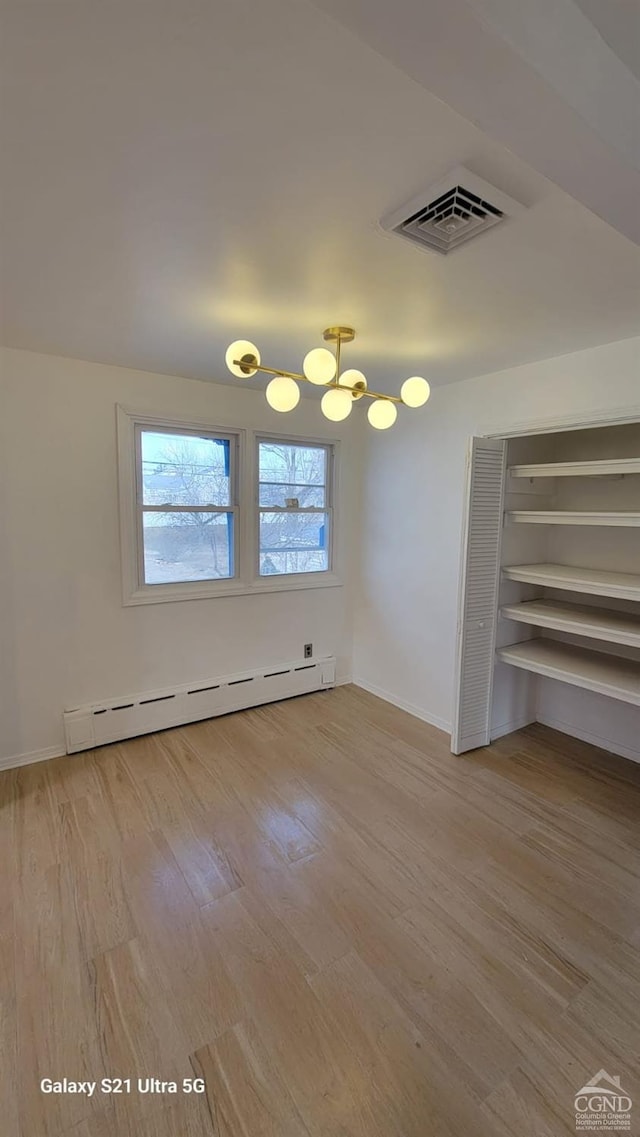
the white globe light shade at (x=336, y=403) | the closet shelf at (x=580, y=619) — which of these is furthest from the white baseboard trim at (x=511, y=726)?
the white globe light shade at (x=336, y=403)

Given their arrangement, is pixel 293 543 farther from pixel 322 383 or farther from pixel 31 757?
pixel 31 757

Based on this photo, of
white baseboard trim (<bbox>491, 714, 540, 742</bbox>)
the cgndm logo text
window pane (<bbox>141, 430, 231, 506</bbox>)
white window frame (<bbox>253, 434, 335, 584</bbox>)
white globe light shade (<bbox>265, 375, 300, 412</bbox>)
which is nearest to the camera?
the cgndm logo text

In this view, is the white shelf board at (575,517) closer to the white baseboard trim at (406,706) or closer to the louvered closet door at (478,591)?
the louvered closet door at (478,591)

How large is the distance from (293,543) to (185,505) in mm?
929

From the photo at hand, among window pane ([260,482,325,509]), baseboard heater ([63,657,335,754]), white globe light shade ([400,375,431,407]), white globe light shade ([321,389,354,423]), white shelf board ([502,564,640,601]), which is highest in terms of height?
white globe light shade ([400,375,431,407])

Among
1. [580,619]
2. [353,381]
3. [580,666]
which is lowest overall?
[580,666]

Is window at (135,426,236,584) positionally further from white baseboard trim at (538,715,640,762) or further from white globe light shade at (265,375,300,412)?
white baseboard trim at (538,715,640,762)

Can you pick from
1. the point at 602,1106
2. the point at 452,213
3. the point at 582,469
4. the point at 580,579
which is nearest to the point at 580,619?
the point at 580,579

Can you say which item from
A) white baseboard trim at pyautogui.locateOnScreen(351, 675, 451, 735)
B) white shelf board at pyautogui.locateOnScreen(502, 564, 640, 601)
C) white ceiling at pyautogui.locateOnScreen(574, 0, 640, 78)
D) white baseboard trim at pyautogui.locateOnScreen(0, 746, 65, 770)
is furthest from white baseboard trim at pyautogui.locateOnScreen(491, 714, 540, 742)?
white ceiling at pyautogui.locateOnScreen(574, 0, 640, 78)

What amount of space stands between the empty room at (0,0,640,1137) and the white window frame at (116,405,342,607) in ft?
0.07

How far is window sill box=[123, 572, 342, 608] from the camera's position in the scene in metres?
3.14

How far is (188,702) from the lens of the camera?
11.0 feet

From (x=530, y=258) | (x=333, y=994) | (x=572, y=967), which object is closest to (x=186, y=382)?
(x=530, y=258)

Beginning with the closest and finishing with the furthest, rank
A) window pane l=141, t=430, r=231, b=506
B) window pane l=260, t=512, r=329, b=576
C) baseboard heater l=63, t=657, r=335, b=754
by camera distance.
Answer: baseboard heater l=63, t=657, r=335, b=754 → window pane l=141, t=430, r=231, b=506 → window pane l=260, t=512, r=329, b=576
